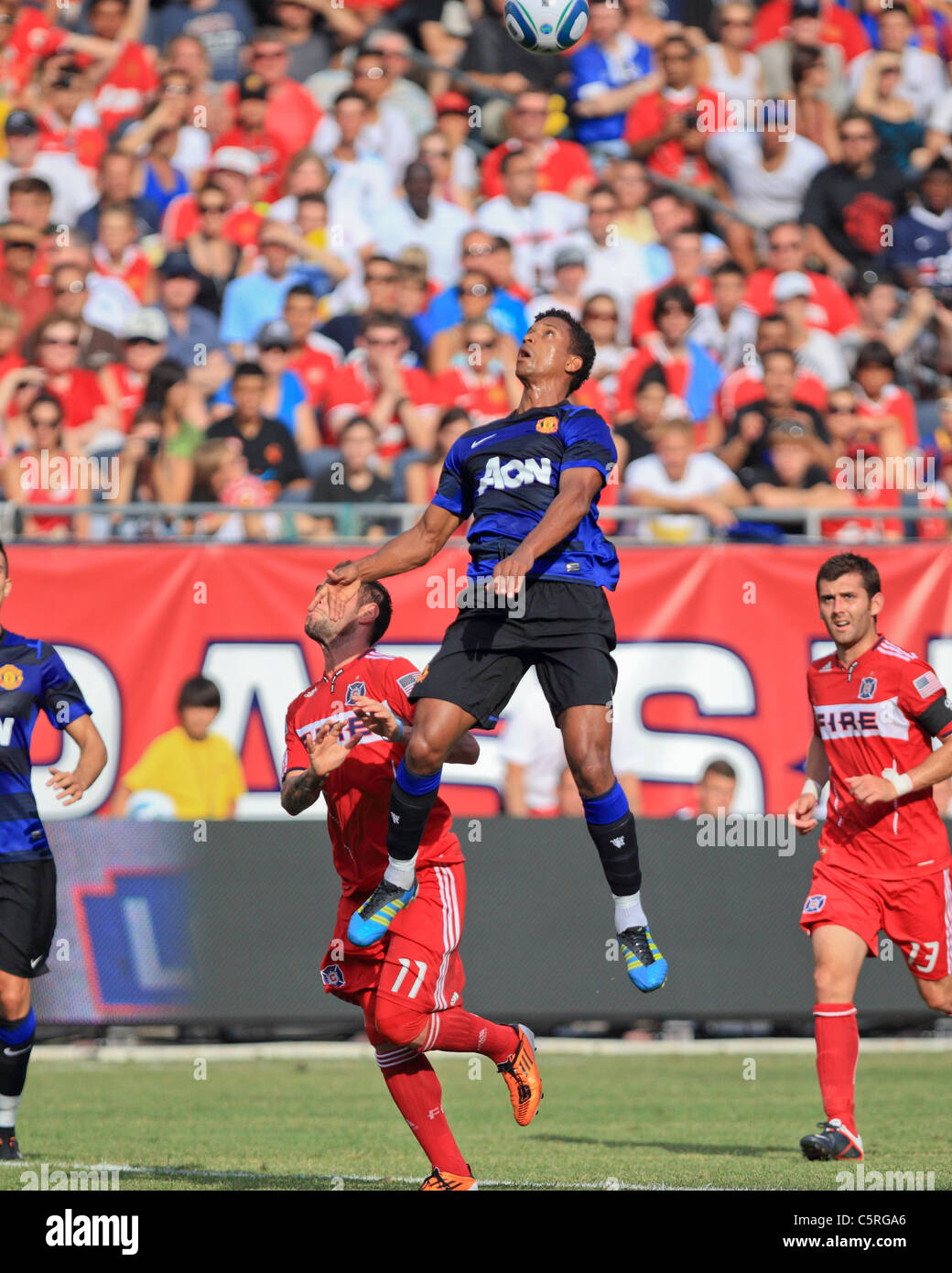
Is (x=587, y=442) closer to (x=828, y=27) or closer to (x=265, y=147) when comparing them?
(x=265, y=147)

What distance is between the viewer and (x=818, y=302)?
50.4 feet

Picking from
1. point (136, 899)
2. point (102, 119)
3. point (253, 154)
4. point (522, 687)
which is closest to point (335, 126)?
point (253, 154)

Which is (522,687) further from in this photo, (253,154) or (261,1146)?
(253,154)

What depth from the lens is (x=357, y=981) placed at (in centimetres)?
695

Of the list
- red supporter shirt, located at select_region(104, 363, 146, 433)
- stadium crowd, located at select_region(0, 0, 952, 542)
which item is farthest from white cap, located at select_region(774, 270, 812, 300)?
red supporter shirt, located at select_region(104, 363, 146, 433)

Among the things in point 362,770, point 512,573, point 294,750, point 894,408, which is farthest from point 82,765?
point 894,408

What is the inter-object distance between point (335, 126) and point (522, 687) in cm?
665

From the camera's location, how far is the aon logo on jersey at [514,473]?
716 centimetres

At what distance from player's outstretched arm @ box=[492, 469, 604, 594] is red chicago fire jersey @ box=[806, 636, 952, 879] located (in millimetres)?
1812

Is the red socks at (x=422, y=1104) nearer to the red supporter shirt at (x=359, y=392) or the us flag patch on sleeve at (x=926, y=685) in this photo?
the us flag patch on sleeve at (x=926, y=685)

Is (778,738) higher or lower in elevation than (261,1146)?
higher

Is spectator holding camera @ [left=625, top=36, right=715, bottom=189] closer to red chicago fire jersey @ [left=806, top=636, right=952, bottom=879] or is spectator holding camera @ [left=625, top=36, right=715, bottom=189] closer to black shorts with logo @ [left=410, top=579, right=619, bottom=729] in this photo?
red chicago fire jersey @ [left=806, top=636, right=952, bottom=879]

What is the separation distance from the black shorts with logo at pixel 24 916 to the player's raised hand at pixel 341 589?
2.01 metres

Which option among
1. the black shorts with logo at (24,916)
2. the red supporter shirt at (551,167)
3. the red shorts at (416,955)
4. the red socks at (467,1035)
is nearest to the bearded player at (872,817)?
the red socks at (467,1035)
